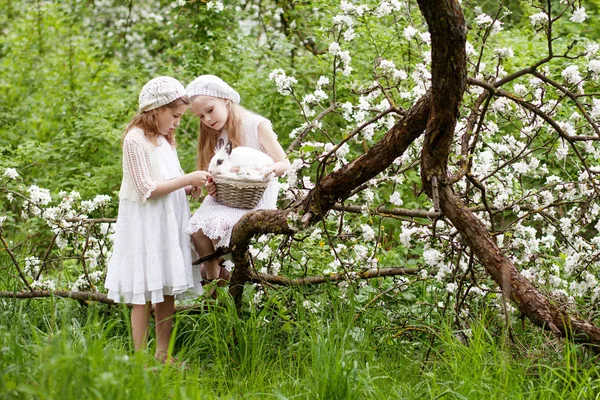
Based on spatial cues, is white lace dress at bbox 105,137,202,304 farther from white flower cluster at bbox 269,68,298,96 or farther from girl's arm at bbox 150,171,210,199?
white flower cluster at bbox 269,68,298,96

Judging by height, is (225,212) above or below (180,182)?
Answer: below

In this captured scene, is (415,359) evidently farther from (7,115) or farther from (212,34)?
(7,115)

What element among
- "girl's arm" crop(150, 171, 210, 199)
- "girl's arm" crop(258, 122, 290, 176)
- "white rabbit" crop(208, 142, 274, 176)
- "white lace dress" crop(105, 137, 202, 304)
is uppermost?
"girl's arm" crop(258, 122, 290, 176)

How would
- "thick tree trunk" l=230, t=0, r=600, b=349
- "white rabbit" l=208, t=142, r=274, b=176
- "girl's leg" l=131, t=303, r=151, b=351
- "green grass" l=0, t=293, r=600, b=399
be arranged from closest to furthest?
1. "green grass" l=0, t=293, r=600, b=399
2. "thick tree trunk" l=230, t=0, r=600, b=349
3. "white rabbit" l=208, t=142, r=274, b=176
4. "girl's leg" l=131, t=303, r=151, b=351

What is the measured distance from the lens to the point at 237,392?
3.34 metres

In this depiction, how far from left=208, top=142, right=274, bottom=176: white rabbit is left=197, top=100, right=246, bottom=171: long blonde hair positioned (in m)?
0.26

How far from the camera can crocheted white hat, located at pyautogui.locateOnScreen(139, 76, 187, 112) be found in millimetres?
3842

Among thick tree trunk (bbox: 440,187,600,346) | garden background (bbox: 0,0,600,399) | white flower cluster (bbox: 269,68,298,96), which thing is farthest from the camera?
white flower cluster (bbox: 269,68,298,96)

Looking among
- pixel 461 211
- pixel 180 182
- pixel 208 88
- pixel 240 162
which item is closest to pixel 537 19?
pixel 461 211

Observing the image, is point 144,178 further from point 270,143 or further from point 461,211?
point 461,211

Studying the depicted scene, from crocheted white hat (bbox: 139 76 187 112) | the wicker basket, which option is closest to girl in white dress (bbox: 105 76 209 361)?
crocheted white hat (bbox: 139 76 187 112)

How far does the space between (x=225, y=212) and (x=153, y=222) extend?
1.10 feet

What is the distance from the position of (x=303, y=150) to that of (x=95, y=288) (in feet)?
5.74

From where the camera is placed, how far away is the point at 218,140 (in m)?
4.04
